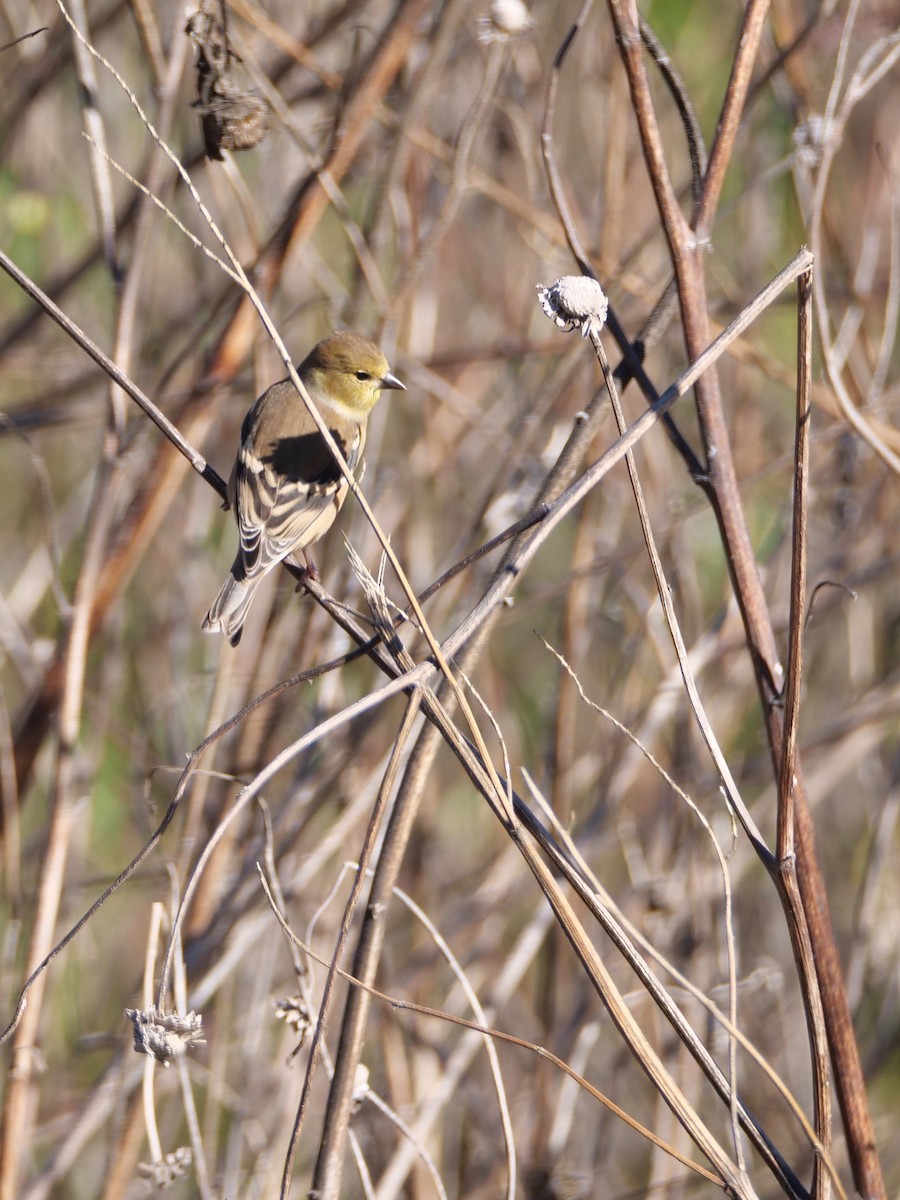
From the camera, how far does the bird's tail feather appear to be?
9.53 feet

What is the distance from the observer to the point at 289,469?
333 centimetres

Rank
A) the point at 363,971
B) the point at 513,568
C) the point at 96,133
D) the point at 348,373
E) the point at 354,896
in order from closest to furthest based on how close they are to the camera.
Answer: the point at 354,896, the point at 513,568, the point at 363,971, the point at 96,133, the point at 348,373

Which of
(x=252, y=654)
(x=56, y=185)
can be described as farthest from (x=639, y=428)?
(x=56, y=185)

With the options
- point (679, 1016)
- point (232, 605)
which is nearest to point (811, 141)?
point (232, 605)

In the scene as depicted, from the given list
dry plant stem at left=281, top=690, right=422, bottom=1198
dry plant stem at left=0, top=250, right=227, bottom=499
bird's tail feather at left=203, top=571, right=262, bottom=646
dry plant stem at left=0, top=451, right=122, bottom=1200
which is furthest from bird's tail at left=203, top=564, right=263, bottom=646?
dry plant stem at left=281, top=690, right=422, bottom=1198

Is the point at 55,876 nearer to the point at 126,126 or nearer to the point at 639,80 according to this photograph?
the point at 639,80

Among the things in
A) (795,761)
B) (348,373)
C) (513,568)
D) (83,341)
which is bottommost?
(795,761)

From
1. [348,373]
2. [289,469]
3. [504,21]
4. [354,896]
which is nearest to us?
[354,896]

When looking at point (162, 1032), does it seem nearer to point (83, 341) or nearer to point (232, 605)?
point (83, 341)

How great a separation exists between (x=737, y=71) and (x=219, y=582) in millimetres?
3212

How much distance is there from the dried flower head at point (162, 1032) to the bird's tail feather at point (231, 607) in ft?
4.81

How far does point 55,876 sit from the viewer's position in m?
2.43

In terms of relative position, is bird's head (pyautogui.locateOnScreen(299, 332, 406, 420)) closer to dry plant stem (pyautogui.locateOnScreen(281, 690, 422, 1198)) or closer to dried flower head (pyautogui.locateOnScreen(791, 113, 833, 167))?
dried flower head (pyautogui.locateOnScreen(791, 113, 833, 167))

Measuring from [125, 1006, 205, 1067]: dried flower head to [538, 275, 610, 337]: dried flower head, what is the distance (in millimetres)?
986
